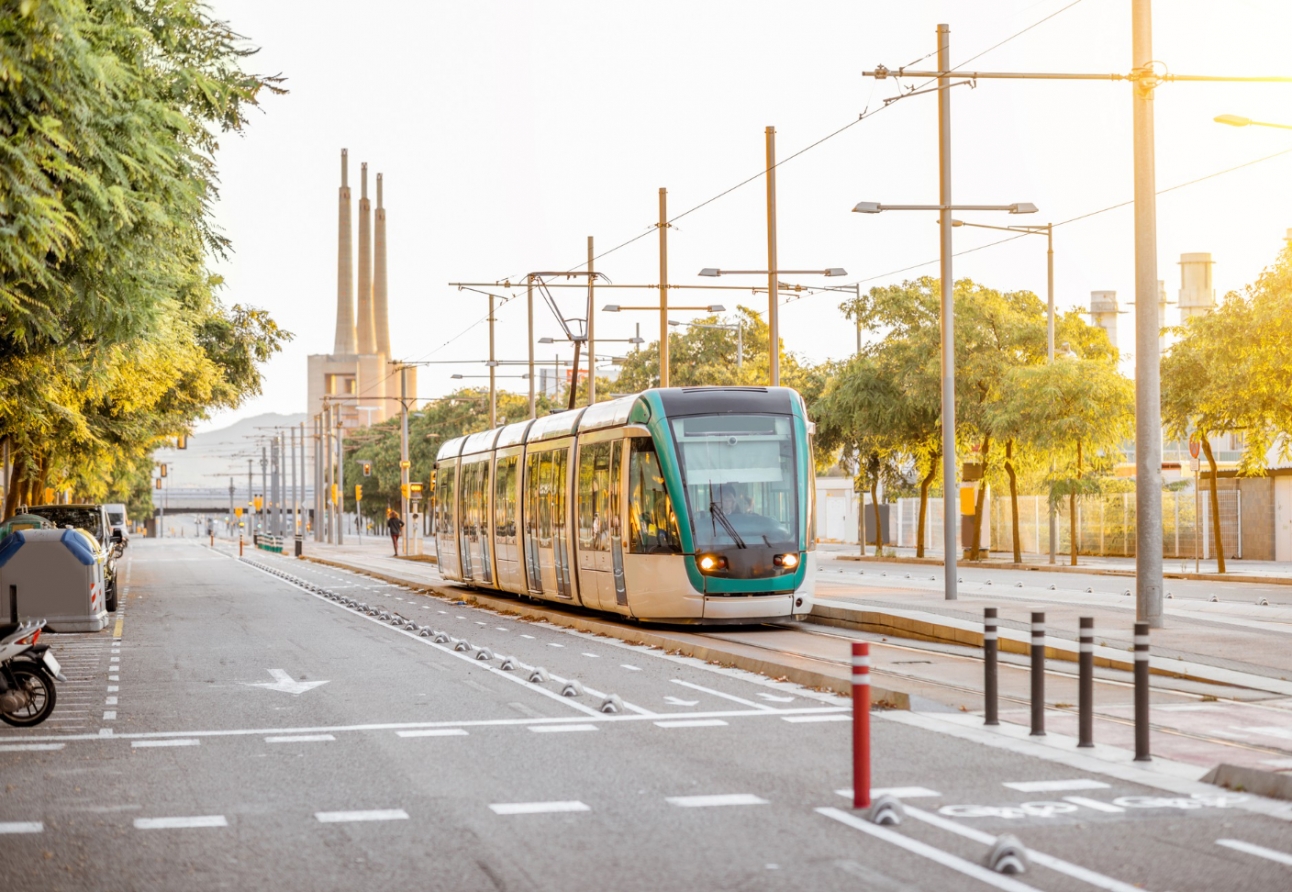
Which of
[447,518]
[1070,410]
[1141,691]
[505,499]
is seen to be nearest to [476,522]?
[505,499]

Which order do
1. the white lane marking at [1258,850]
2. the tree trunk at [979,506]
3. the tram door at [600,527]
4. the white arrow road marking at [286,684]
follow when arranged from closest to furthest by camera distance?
1. the white lane marking at [1258,850]
2. the white arrow road marking at [286,684]
3. the tram door at [600,527]
4. the tree trunk at [979,506]

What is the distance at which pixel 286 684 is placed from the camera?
16484 millimetres

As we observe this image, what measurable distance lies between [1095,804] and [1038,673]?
2.41 meters

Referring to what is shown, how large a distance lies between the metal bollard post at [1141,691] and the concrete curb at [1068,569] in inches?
846

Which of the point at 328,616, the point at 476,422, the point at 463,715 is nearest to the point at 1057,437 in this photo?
the point at 328,616

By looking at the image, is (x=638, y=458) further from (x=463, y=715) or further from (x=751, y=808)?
(x=751, y=808)

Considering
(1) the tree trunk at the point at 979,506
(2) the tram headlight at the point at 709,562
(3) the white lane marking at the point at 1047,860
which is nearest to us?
(3) the white lane marking at the point at 1047,860

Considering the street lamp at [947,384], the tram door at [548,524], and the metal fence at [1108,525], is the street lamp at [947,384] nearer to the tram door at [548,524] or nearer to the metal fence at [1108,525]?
the tram door at [548,524]

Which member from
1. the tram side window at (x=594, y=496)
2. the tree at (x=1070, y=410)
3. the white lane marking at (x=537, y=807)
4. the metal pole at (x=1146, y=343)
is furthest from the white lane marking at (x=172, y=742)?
the tree at (x=1070, y=410)

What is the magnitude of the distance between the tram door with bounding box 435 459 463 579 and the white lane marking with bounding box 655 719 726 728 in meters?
23.5

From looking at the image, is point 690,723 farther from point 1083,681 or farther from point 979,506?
point 979,506

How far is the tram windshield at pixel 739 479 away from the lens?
21.7m

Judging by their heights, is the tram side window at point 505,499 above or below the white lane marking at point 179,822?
above

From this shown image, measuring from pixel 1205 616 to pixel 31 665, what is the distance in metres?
16.4
